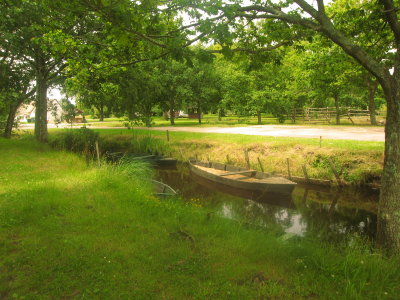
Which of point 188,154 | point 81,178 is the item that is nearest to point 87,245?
point 81,178

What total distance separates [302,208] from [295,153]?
440 centimetres

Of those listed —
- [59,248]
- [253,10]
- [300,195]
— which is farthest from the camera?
[300,195]

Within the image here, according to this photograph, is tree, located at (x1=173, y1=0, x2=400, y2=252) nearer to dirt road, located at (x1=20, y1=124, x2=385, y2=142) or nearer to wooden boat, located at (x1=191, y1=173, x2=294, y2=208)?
wooden boat, located at (x1=191, y1=173, x2=294, y2=208)

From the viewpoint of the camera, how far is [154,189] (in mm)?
11461

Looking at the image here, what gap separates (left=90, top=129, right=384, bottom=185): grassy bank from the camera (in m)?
13.0

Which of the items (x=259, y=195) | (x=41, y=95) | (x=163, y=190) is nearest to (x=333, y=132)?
(x=259, y=195)

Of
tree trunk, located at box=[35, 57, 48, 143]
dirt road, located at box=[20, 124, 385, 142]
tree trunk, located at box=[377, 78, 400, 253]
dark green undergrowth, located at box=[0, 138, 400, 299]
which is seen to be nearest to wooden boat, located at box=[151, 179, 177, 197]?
dark green undergrowth, located at box=[0, 138, 400, 299]

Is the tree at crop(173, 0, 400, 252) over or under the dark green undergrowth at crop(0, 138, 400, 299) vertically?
over

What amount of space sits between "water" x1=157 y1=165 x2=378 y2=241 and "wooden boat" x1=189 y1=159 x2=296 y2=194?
0.31 meters

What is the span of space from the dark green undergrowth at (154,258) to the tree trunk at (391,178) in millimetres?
473

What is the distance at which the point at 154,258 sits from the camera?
16.6 ft

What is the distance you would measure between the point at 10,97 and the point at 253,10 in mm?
20569

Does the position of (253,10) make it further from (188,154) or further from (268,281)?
(188,154)

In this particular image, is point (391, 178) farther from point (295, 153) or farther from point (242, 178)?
point (295, 153)
